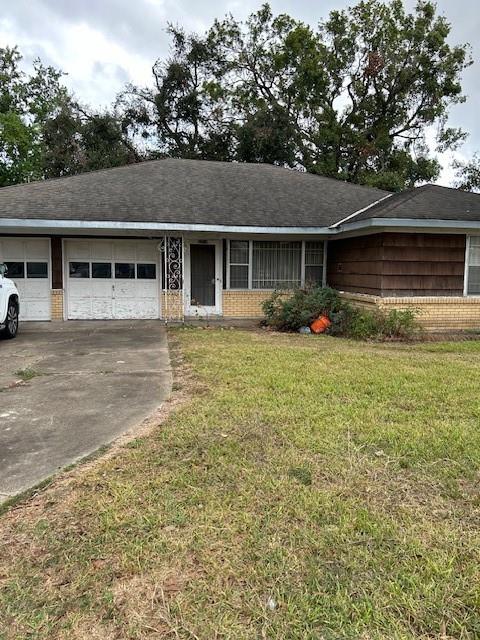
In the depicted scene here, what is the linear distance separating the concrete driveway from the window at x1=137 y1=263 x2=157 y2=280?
11.0ft

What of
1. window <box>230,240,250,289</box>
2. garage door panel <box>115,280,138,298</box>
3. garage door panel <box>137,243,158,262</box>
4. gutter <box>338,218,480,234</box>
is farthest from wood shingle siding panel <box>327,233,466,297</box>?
garage door panel <box>115,280,138,298</box>

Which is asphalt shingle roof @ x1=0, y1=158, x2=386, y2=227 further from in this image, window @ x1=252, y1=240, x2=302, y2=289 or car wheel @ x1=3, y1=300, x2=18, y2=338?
car wheel @ x1=3, y1=300, x2=18, y2=338

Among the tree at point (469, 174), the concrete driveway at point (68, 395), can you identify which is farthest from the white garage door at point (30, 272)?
the tree at point (469, 174)

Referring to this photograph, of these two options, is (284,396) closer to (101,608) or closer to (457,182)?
(101,608)

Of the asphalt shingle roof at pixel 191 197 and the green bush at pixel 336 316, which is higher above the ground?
the asphalt shingle roof at pixel 191 197

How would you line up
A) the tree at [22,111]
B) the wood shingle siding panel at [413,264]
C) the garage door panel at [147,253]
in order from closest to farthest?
the wood shingle siding panel at [413,264], the garage door panel at [147,253], the tree at [22,111]

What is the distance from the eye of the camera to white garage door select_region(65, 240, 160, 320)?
42.2 feet

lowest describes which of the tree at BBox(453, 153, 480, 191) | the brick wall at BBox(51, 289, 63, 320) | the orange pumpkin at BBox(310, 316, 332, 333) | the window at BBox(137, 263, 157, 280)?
the orange pumpkin at BBox(310, 316, 332, 333)

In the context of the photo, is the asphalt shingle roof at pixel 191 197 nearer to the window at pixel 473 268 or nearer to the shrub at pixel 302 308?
the shrub at pixel 302 308

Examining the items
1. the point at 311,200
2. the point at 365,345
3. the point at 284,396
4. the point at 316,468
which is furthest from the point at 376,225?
the point at 316,468

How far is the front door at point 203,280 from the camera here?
13297 mm

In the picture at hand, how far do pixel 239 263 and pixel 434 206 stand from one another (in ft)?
17.4

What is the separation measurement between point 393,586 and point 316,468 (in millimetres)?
1233

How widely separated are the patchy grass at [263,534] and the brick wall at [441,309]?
6194mm
